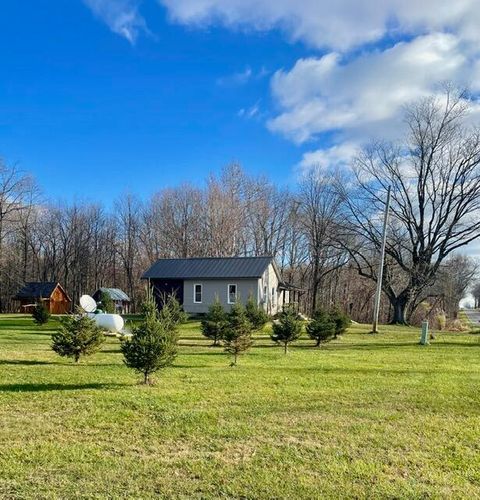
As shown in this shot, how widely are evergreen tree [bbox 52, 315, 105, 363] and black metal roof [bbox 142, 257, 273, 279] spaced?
1825cm

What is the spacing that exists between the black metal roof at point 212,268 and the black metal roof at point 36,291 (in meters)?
14.9

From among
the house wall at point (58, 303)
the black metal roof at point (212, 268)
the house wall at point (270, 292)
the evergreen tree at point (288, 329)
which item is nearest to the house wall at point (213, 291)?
the black metal roof at point (212, 268)

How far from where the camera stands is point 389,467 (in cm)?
427

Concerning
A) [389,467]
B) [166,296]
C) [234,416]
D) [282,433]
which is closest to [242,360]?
[234,416]

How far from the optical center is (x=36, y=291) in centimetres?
4044

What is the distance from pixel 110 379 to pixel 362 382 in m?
4.84

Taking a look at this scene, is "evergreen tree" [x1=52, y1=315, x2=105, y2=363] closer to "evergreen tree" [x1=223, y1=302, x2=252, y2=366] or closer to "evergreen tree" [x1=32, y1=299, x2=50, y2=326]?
"evergreen tree" [x1=223, y1=302, x2=252, y2=366]

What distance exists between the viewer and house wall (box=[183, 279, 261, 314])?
92.9 feet

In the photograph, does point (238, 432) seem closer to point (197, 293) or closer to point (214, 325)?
point (214, 325)

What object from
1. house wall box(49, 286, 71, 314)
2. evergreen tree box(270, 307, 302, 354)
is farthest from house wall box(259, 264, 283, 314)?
house wall box(49, 286, 71, 314)

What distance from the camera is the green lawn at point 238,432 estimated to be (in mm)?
3789

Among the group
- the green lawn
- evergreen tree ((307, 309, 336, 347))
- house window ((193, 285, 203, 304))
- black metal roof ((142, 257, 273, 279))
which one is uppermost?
black metal roof ((142, 257, 273, 279))

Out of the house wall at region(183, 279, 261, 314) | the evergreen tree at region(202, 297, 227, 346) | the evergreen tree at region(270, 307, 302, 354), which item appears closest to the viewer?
the evergreen tree at region(270, 307, 302, 354)

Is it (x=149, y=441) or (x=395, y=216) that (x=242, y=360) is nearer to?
(x=149, y=441)
